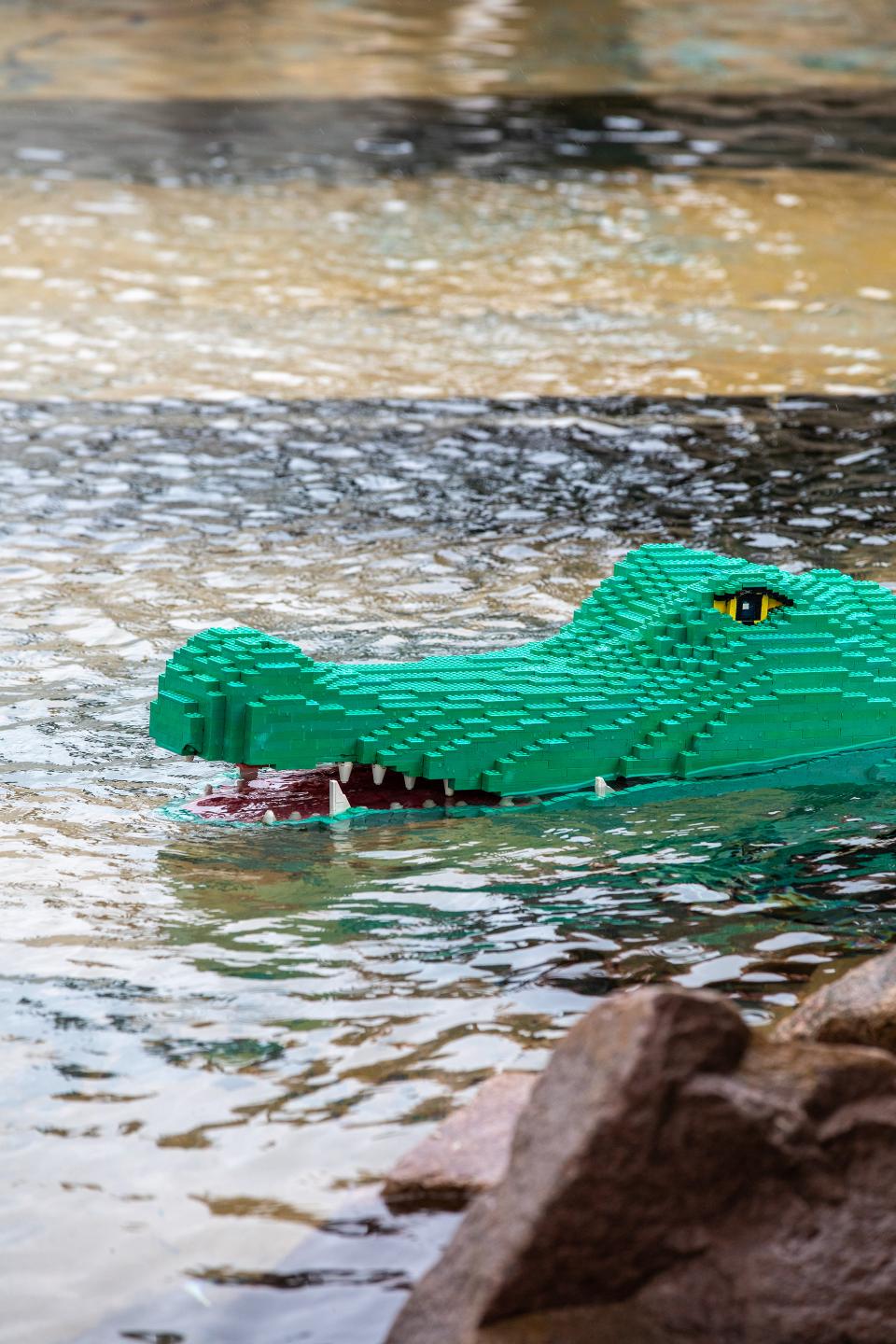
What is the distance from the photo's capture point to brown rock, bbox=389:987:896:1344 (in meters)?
2.62

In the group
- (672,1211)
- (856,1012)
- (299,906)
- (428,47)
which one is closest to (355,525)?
(299,906)

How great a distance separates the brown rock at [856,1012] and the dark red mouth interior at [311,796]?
1.51 metres

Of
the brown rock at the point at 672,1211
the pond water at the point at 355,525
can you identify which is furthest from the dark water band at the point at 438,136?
the brown rock at the point at 672,1211

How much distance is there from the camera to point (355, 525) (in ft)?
25.0

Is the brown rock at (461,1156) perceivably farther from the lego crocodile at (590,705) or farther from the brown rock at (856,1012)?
the lego crocodile at (590,705)

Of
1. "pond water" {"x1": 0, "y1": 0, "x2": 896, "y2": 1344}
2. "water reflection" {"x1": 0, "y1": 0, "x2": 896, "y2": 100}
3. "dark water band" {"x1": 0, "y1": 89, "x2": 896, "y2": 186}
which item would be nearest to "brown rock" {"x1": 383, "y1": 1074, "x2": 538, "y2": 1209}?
"pond water" {"x1": 0, "y1": 0, "x2": 896, "y2": 1344}

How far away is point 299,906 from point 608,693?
112 cm

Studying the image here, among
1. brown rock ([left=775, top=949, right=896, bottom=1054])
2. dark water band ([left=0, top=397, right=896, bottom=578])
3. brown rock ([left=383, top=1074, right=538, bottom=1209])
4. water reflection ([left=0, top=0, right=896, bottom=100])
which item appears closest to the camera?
brown rock ([left=383, top=1074, right=538, bottom=1209])

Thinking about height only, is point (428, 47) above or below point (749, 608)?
above

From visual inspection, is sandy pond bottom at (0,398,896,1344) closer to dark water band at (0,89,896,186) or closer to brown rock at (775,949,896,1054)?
brown rock at (775,949,896,1054)

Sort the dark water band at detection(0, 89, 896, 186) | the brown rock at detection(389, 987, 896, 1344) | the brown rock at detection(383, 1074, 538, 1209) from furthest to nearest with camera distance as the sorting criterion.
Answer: the dark water band at detection(0, 89, 896, 186) → the brown rock at detection(383, 1074, 538, 1209) → the brown rock at detection(389, 987, 896, 1344)

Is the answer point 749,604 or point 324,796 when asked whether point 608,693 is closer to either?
point 749,604

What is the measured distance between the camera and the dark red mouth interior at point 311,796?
4.66m

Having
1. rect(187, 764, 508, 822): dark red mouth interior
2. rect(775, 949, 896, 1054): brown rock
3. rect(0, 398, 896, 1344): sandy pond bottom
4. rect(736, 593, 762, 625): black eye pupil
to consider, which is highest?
rect(736, 593, 762, 625): black eye pupil
